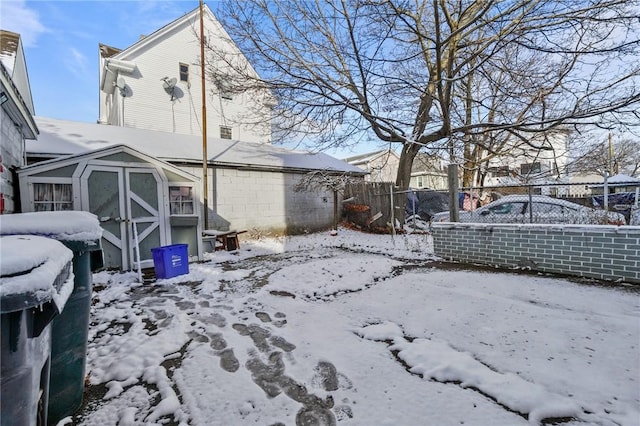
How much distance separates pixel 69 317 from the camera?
6.51 ft

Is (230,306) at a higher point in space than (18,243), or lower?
lower

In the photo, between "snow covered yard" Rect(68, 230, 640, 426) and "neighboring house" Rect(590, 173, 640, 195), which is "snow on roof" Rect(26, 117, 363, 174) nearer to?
"snow covered yard" Rect(68, 230, 640, 426)

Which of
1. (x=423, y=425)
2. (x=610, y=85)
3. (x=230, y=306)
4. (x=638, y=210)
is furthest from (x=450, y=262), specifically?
(x=610, y=85)

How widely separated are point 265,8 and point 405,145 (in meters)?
6.26

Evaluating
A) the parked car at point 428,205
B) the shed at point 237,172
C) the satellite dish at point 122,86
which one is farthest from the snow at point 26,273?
the satellite dish at point 122,86

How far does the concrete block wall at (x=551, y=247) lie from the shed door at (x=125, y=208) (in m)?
6.49

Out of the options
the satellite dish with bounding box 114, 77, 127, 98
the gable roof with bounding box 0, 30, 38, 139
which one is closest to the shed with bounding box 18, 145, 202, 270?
the gable roof with bounding box 0, 30, 38, 139

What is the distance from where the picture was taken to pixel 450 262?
20.4 ft

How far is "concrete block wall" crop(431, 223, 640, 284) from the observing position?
4.33 meters

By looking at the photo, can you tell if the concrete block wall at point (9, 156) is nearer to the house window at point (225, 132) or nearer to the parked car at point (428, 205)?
the house window at point (225, 132)

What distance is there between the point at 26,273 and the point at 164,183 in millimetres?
6248

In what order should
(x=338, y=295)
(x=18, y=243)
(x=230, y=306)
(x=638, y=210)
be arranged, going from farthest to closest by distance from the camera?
Result: (x=638, y=210) → (x=338, y=295) → (x=230, y=306) → (x=18, y=243)

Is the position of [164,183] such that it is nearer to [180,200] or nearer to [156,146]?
[180,200]

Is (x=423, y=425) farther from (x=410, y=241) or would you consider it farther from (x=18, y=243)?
(x=410, y=241)
